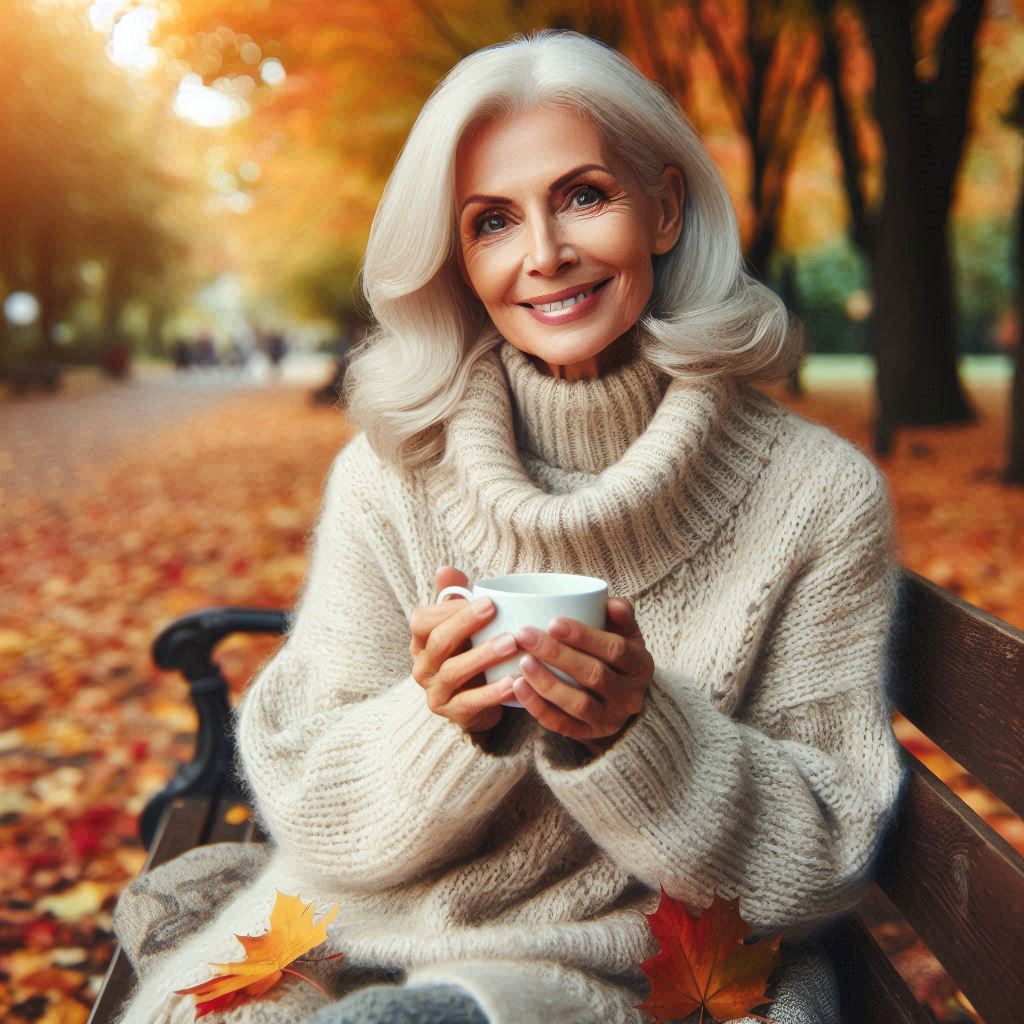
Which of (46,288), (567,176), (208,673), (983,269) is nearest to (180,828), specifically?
(208,673)

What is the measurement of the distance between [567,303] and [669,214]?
1.03ft

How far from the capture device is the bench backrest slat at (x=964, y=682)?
139 cm

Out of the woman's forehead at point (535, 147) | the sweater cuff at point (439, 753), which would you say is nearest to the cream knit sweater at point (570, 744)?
the sweater cuff at point (439, 753)

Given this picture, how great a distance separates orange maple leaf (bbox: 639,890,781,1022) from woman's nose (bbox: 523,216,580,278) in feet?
3.22

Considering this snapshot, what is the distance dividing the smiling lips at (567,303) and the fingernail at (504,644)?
0.70 meters

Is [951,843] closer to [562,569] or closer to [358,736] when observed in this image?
[562,569]

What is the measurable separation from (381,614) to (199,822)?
92 centimetres

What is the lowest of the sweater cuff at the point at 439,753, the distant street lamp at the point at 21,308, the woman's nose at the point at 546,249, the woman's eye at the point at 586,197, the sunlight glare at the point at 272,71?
the distant street lamp at the point at 21,308

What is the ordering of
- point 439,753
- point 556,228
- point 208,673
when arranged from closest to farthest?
point 439,753 → point 556,228 → point 208,673

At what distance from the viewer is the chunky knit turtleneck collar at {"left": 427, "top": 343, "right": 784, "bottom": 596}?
175cm

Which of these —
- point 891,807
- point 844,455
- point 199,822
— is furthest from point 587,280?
point 199,822

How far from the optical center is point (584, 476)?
194 centimetres

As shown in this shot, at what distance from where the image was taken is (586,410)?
1891 mm

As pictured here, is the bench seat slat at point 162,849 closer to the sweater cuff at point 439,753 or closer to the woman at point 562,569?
the woman at point 562,569
